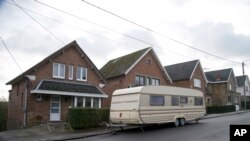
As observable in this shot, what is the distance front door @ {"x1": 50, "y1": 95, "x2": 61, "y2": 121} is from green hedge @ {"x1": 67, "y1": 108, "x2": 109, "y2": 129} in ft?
15.5

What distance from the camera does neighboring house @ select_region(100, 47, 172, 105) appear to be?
3428 centimetres

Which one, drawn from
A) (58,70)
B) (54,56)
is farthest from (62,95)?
(54,56)

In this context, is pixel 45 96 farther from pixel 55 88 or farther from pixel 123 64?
pixel 123 64

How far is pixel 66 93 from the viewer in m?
25.5

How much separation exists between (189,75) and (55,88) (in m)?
26.3

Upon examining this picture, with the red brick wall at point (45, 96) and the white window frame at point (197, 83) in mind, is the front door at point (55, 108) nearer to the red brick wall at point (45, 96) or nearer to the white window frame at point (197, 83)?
the red brick wall at point (45, 96)

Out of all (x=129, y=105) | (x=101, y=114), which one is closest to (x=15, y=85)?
(x=101, y=114)

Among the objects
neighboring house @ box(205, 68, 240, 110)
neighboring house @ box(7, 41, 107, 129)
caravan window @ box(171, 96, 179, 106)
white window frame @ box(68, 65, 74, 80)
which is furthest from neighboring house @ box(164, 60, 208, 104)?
caravan window @ box(171, 96, 179, 106)

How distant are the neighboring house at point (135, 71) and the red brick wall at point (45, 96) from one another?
412 centimetres

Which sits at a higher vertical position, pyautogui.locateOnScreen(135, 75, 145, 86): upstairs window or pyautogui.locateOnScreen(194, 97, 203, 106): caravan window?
pyautogui.locateOnScreen(135, 75, 145, 86): upstairs window

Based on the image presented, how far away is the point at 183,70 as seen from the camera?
48.7m

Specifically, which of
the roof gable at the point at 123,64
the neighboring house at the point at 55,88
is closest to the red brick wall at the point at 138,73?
the roof gable at the point at 123,64

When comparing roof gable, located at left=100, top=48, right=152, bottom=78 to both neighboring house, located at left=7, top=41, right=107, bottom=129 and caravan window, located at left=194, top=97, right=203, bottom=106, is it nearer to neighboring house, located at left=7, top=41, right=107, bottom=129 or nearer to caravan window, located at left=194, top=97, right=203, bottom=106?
neighboring house, located at left=7, top=41, right=107, bottom=129

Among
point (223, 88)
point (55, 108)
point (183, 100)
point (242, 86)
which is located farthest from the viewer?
point (242, 86)
